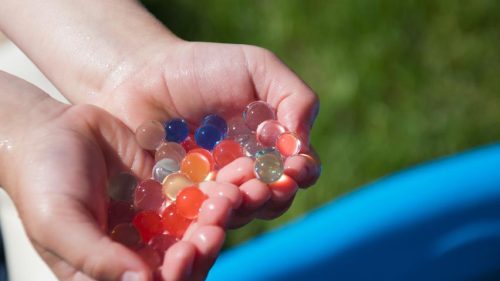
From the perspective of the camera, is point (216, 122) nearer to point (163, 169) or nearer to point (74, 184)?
point (163, 169)

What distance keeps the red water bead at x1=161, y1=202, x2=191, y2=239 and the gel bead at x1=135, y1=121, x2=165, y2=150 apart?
125 mm

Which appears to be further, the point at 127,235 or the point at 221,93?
the point at 221,93

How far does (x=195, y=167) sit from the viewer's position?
1164 millimetres

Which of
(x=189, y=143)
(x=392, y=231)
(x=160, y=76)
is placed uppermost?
(x=160, y=76)

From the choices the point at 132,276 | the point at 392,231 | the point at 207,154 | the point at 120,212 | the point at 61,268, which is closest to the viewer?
the point at 132,276

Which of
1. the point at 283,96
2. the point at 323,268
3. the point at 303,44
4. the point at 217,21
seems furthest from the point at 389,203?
the point at 217,21

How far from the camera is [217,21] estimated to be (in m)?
2.25

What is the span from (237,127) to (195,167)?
117 mm

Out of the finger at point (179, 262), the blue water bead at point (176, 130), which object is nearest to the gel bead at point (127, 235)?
the finger at point (179, 262)

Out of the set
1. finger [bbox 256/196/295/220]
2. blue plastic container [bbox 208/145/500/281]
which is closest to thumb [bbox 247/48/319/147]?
finger [bbox 256/196/295/220]

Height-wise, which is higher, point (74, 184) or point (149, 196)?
point (74, 184)

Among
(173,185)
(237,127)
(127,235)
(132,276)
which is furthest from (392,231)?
(132,276)

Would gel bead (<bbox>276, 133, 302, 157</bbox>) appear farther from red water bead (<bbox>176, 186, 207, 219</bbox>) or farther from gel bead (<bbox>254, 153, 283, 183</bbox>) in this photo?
red water bead (<bbox>176, 186, 207, 219</bbox>)

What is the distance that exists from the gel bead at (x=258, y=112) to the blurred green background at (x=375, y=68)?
75 centimetres
